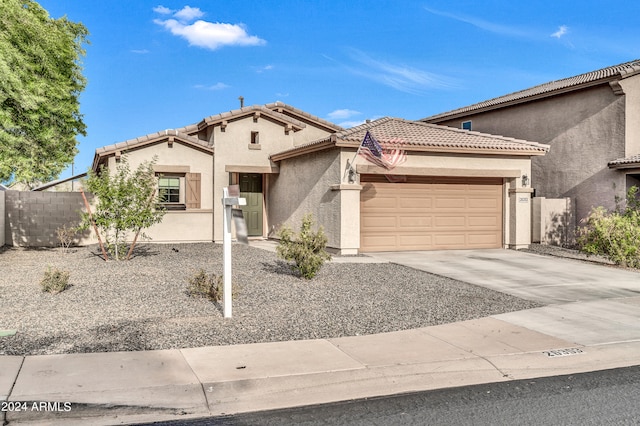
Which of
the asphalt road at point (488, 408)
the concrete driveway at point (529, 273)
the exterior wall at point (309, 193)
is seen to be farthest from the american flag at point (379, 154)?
the asphalt road at point (488, 408)

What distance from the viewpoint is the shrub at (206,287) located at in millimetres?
8492

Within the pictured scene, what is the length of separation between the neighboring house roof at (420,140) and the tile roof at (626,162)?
227 cm

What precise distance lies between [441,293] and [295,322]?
133 inches

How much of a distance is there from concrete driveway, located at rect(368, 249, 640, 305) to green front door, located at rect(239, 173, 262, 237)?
628 centimetres

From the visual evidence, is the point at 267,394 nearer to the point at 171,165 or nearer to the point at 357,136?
the point at 357,136

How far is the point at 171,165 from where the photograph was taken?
704 inches

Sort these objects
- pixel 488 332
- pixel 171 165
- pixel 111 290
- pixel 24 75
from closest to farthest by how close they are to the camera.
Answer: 1. pixel 488 332
2. pixel 111 290
3. pixel 24 75
4. pixel 171 165

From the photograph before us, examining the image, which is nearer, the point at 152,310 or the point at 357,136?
the point at 152,310

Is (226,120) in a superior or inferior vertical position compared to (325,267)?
superior

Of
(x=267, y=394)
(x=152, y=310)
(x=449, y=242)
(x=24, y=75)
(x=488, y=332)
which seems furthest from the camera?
(x=449, y=242)

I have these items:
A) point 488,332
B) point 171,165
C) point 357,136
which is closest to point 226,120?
point 171,165

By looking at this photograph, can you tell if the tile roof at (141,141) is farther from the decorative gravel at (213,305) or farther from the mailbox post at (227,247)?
the mailbox post at (227,247)

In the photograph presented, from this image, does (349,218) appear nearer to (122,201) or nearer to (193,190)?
(122,201)

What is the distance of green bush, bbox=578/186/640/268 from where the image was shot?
13734 mm
